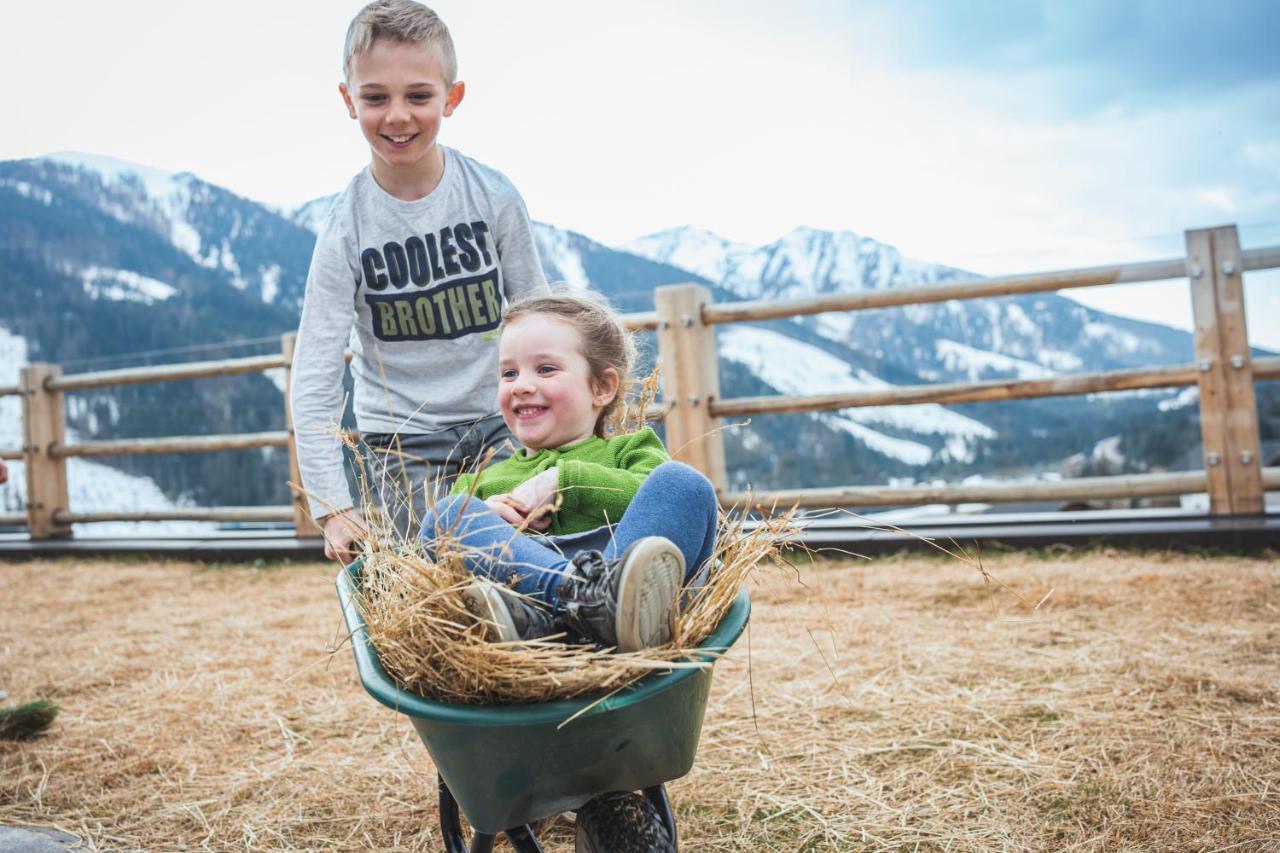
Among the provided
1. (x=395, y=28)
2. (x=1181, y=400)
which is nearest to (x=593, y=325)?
(x=395, y=28)

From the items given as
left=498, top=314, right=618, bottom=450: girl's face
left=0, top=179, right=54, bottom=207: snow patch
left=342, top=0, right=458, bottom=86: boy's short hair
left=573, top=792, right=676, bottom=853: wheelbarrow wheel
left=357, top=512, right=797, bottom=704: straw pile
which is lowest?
left=573, top=792, right=676, bottom=853: wheelbarrow wheel

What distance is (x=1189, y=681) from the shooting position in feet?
→ 7.39

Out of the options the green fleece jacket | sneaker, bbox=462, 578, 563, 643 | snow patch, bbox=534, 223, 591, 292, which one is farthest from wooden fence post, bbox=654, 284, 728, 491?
snow patch, bbox=534, 223, 591, 292

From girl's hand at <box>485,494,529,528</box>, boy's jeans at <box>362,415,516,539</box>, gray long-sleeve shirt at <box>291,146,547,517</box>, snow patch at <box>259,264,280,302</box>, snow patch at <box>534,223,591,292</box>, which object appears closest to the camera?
girl's hand at <box>485,494,529,528</box>

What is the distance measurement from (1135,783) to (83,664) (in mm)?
3245

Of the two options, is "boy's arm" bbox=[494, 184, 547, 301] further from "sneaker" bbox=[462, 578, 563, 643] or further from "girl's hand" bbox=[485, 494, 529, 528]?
"sneaker" bbox=[462, 578, 563, 643]

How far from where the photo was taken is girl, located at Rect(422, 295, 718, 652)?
1102mm

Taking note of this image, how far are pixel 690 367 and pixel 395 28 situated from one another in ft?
10.3

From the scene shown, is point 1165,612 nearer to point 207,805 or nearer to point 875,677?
point 875,677

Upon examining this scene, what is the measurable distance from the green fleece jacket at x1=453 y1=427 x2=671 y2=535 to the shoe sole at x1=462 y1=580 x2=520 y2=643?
7.6 inches

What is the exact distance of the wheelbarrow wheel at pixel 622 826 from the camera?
1213mm

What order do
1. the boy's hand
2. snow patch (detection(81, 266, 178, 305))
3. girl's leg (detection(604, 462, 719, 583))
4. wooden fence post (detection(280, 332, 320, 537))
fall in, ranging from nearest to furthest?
girl's leg (detection(604, 462, 719, 583)) → the boy's hand → wooden fence post (detection(280, 332, 320, 537)) → snow patch (detection(81, 266, 178, 305))

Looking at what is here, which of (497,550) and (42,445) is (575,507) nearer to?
(497,550)

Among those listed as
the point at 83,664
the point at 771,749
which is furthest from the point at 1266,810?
the point at 83,664
